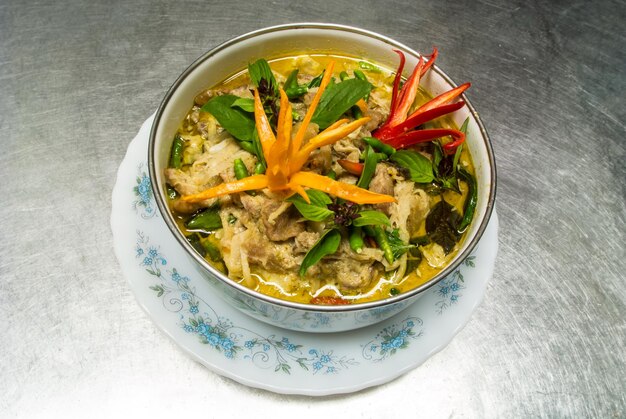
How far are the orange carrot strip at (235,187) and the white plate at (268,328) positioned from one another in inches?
20.0

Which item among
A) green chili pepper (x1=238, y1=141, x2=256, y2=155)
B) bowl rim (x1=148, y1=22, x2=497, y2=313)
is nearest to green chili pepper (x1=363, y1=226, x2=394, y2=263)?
bowl rim (x1=148, y1=22, x2=497, y2=313)

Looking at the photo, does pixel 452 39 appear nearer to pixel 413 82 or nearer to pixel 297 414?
pixel 413 82

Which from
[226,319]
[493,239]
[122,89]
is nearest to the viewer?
[226,319]

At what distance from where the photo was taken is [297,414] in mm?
2711

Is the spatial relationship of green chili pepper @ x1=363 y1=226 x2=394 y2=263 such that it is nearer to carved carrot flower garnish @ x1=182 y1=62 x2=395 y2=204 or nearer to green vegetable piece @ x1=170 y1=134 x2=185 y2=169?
carved carrot flower garnish @ x1=182 y1=62 x2=395 y2=204

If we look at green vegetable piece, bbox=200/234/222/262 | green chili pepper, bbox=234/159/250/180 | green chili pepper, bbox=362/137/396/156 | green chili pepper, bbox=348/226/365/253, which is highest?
green chili pepper, bbox=362/137/396/156

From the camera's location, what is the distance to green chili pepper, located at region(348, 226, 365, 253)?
212cm

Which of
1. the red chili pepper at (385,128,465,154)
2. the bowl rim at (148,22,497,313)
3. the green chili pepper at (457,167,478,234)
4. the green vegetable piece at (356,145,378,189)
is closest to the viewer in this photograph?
the bowl rim at (148,22,497,313)

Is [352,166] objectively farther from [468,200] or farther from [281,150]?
[468,200]

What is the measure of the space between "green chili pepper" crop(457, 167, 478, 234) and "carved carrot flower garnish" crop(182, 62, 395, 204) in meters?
0.59

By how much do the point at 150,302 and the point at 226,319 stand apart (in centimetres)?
35

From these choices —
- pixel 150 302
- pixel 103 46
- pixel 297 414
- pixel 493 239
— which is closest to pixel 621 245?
pixel 493 239

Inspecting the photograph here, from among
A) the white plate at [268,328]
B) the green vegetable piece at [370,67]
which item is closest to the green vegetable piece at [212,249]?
→ the white plate at [268,328]

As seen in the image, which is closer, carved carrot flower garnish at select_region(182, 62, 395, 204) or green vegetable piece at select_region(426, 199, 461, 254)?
carved carrot flower garnish at select_region(182, 62, 395, 204)
